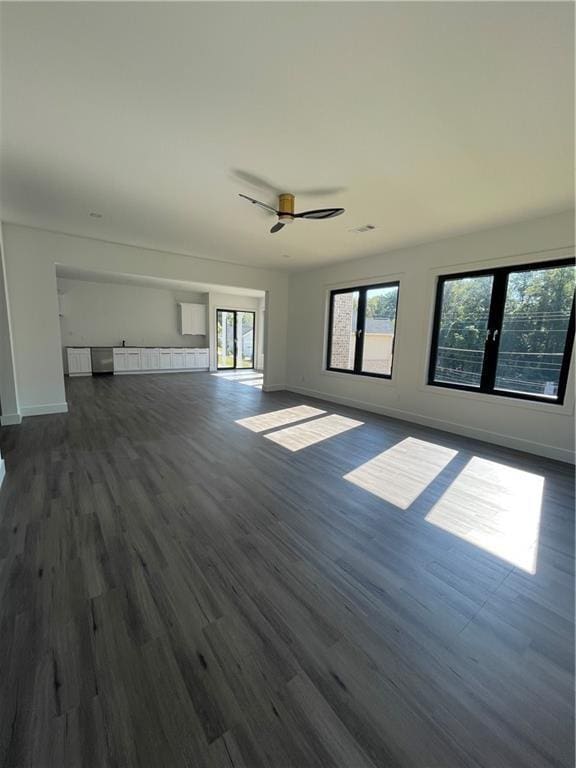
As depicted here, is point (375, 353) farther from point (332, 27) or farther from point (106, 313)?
point (106, 313)

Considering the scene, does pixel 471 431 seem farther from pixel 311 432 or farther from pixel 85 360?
pixel 85 360

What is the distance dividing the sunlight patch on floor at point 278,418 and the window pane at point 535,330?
2.83 m

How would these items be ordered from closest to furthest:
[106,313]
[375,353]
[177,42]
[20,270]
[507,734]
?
[507,734], [177,42], [20,270], [375,353], [106,313]

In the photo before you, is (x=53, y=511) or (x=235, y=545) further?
(x=53, y=511)

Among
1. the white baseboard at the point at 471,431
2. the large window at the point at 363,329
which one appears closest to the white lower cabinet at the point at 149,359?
the large window at the point at 363,329

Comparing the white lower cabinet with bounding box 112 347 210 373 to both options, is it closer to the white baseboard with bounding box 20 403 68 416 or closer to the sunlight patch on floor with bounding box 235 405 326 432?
the white baseboard with bounding box 20 403 68 416

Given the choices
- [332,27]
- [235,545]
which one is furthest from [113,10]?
[235,545]

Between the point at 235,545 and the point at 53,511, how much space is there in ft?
4.75

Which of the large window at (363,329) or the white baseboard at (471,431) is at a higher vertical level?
the large window at (363,329)

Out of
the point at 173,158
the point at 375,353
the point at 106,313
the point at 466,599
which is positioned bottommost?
the point at 466,599

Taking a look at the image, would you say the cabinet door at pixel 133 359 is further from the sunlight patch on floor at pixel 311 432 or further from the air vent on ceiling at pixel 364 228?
the air vent on ceiling at pixel 364 228

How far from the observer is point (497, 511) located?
8.05ft

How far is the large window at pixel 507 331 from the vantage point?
11.8 feet

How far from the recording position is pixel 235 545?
1.99 meters
